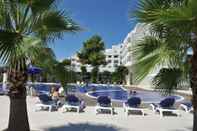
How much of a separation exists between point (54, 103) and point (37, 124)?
14.4ft

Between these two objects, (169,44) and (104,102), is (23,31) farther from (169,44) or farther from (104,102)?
(104,102)

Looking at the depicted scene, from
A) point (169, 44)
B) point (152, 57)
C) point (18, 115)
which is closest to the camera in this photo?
point (152, 57)

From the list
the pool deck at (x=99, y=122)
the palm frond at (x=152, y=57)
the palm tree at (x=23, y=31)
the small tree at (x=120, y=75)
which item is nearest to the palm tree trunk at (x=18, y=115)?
the palm tree at (x=23, y=31)

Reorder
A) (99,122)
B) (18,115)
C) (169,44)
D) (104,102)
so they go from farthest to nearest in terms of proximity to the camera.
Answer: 1. (104,102)
2. (99,122)
3. (18,115)
4. (169,44)

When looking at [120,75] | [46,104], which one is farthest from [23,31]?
[120,75]

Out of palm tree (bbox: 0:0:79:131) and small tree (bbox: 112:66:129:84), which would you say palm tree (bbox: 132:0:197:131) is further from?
small tree (bbox: 112:66:129:84)

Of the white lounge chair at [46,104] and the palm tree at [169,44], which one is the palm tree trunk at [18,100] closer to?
the palm tree at [169,44]

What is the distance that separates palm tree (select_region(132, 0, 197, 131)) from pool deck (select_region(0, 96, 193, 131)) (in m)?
Result: 3.84

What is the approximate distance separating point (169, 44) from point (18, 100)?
3.96 meters

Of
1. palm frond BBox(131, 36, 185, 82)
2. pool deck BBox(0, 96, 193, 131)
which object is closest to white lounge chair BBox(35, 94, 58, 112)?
pool deck BBox(0, 96, 193, 131)

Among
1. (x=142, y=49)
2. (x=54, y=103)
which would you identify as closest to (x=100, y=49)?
(x=54, y=103)

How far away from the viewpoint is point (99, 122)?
11.0 meters

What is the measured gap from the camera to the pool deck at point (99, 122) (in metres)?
9.80

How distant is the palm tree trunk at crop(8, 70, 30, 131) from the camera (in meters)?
7.12
